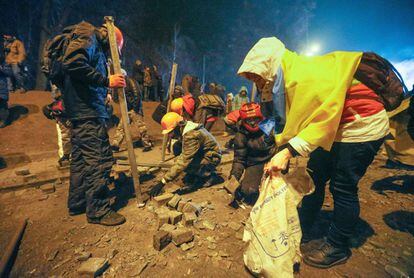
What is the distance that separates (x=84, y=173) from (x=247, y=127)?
2386 mm

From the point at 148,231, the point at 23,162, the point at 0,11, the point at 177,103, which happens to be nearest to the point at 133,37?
the point at 0,11

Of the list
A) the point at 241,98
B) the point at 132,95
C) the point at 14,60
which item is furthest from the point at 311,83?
the point at 14,60

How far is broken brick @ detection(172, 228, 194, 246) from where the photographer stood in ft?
6.73

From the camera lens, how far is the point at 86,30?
2346 mm

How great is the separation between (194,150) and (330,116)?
209cm

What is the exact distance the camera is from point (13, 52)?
304 inches

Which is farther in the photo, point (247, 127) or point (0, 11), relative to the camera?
point (0, 11)

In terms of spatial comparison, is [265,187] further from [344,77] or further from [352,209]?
[344,77]

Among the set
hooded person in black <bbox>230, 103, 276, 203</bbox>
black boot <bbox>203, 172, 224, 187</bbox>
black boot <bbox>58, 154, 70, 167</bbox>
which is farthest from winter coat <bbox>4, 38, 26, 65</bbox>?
hooded person in black <bbox>230, 103, 276, 203</bbox>

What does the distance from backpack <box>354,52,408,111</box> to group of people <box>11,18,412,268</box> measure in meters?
0.03

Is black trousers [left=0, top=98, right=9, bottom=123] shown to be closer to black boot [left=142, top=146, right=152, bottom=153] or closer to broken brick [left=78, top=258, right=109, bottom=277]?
black boot [left=142, top=146, right=152, bottom=153]

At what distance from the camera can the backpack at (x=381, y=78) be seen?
1496mm

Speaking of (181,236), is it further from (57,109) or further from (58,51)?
(57,109)

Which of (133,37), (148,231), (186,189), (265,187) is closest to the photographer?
(265,187)
